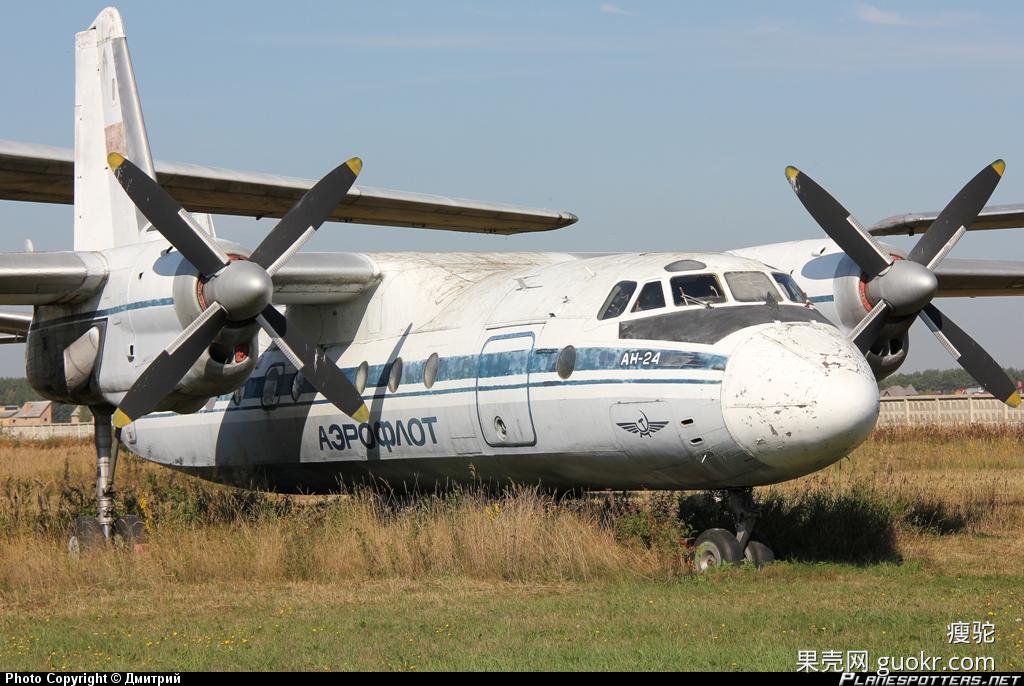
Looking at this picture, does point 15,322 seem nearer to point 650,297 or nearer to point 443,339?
point 443,339

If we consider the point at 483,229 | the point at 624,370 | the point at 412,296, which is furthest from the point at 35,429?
the point at 624,370

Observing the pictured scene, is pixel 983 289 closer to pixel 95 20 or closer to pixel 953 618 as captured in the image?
pixel 953 618

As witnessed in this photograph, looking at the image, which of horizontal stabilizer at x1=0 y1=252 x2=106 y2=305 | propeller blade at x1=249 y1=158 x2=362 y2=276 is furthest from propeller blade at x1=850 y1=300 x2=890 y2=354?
horizontal stabilizer at x1=0 y1=252 x2=106 y2=305

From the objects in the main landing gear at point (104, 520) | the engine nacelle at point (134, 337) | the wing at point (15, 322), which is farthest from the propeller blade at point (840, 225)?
the wing at point (15, 322)

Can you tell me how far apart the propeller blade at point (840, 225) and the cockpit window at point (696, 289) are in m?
2.16

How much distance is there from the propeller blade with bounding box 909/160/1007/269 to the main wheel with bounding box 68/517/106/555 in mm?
9522

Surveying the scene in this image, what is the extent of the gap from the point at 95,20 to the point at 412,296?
6044mm

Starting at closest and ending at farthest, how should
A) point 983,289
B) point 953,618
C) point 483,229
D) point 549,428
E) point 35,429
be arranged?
point 953,618 → point 549,428 → point 983,289 → point 483,229 → point 35,429

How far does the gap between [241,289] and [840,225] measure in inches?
242

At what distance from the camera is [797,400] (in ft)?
32.9

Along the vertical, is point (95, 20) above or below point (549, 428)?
above

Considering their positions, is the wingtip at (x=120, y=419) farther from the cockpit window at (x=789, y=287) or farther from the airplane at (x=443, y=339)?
the cockpit window at (x=789, y=287)

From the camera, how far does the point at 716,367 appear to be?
1053cm

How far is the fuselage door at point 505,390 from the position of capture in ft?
39.8
